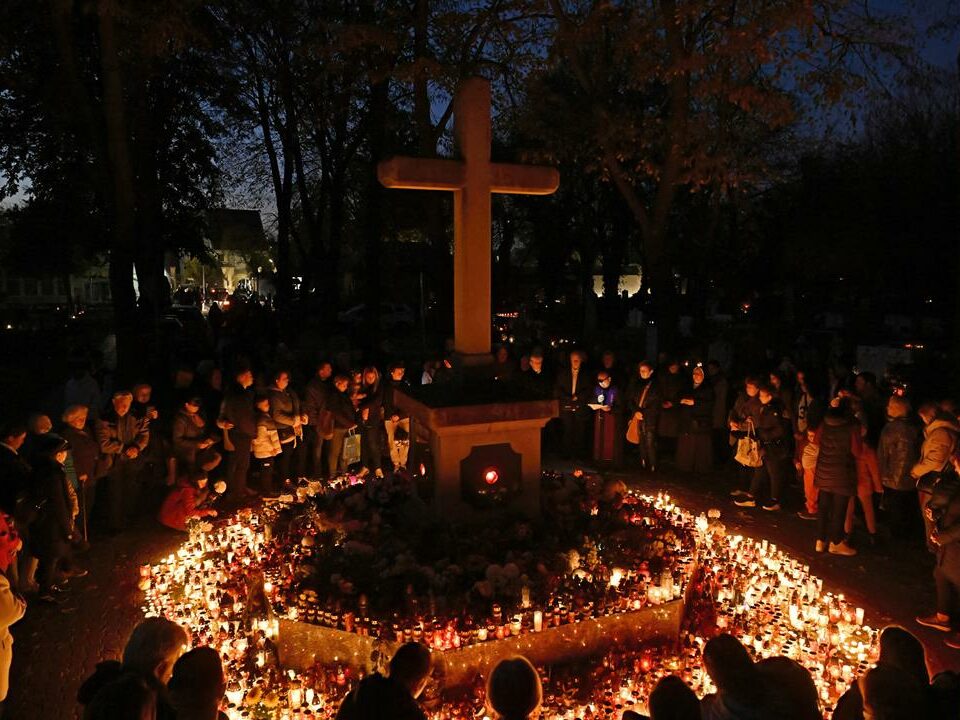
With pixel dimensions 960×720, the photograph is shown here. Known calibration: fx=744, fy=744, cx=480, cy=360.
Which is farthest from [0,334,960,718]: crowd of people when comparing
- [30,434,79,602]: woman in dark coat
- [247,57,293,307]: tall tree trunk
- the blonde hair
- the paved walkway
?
[247,57,293,307]: tall tree trunk

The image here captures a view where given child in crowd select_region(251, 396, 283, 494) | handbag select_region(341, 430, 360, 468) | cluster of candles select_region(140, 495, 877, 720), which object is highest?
child in crowd select_region(251, 396, 283, 494)

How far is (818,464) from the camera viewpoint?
7555 mm

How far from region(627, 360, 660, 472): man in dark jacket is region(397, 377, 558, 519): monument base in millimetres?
4374

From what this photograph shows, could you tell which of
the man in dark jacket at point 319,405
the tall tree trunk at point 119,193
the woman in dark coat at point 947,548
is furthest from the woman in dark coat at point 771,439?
the tall tree trunk at point 119,193

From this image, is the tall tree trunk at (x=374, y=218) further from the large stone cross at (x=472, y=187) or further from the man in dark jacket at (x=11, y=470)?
the man in dark jacket at (x=11, y=470)

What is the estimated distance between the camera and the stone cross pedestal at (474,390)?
20.9ft

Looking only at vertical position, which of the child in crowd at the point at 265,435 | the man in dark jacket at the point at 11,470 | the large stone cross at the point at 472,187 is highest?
the large stone cross at the point at 472,187

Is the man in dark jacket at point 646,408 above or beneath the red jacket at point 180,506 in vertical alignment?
above

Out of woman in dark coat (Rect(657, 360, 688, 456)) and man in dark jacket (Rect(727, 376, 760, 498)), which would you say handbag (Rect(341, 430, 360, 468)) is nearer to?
woman in dark coat (Rect(657, 360, 688, 456))

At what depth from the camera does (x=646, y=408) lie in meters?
10.7

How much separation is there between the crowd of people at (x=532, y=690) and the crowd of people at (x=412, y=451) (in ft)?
5.84

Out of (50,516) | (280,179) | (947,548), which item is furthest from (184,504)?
(280,179)

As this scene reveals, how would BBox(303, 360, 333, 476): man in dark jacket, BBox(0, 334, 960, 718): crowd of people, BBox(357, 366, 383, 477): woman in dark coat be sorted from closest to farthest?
1. BBox(0, 334, 960, 718): crowd of people
2. BBox(303, 360, 333, 476): man in dark jacket
3. BBox(357, 366, 383, 477): woman in dark coat

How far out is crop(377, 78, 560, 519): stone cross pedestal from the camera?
20.9 ft
